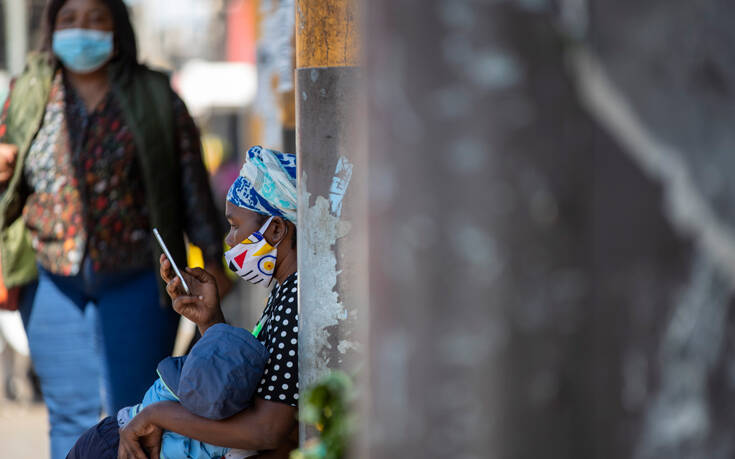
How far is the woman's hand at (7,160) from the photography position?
4148 millimetres

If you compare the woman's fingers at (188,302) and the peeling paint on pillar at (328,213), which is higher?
the peeling paint on pillar at (328,213)

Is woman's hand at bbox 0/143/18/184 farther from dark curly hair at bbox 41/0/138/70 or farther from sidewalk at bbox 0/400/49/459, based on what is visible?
sidewalk at bbox 0/400/49/459

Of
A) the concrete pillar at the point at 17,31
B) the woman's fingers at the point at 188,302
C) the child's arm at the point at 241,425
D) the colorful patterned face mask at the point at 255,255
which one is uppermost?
the concrete pillar at the point at 17,31

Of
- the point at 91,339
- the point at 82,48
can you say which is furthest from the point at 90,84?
the point at 91,339

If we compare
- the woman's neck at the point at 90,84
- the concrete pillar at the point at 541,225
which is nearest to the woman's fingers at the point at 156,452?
the concrete pillar at the point at 541,225

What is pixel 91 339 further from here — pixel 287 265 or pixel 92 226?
pixel 287 265

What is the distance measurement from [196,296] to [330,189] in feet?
2.45

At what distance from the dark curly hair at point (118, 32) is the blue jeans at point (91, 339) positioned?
0.91m

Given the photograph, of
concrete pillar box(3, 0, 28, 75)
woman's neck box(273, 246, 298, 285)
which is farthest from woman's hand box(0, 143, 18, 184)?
concrete pillar box(3, 0, 28, 75)

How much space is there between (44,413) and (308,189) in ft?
18.5

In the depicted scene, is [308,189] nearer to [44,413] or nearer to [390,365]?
[390,365]

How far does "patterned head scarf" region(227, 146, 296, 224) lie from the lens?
10.2 feet

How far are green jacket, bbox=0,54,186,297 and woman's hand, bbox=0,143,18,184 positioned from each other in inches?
0.8

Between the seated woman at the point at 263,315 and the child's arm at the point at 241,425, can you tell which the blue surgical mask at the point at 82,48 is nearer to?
the seated woman at the point at 263,315
